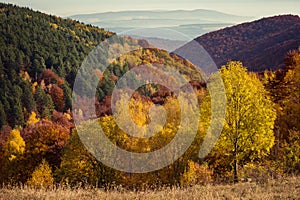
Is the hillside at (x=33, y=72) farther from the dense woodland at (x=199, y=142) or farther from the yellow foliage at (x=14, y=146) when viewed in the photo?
the yellow foliage at (x=14, y=146)

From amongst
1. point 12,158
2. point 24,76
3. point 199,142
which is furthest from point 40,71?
point 199,142

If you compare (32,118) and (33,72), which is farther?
(33,72)

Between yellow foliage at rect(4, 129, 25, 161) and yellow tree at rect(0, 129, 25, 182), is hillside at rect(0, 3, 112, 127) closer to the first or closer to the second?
yellow foliage at rect(4, 129, 25, 161)

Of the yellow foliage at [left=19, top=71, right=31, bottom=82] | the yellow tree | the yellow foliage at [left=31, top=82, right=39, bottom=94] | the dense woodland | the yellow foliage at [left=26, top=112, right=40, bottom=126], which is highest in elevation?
the yellow foliage at [left=19, top=71, right=31, bottom=82]

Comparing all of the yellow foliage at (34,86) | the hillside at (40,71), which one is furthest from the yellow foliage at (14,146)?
the yellow foliage at (34,86)

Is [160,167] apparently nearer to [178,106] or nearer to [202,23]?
[178,106]

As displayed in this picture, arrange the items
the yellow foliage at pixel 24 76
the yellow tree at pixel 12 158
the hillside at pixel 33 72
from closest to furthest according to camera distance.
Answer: the yellow tree at pixel 12 158 → the hillside at pixel 33 72 → the yellow foliage at pixel 24 76

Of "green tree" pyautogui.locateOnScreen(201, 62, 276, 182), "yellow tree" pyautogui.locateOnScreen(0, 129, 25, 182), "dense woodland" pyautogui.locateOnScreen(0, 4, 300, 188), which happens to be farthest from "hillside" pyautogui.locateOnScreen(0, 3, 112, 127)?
"green tree" pyautogui.locateOnScreen(201, 62, 276, 182)

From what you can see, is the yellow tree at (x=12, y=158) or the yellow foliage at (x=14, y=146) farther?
the yellow foliage at (x=14, y=146)

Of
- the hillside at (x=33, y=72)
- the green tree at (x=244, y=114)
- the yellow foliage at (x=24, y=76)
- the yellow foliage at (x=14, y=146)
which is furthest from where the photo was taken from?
the yellow foliage at (x=24, y=76)

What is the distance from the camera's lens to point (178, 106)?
42875mm

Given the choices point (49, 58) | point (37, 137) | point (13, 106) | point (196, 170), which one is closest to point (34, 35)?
point (49, 58)

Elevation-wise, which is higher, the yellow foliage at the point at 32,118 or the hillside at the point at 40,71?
the hillside at the point at 40,71

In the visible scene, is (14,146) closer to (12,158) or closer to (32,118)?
(12,158)
